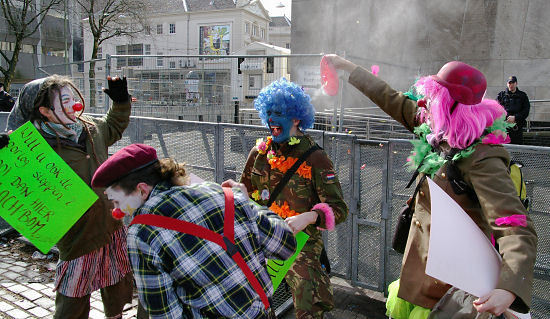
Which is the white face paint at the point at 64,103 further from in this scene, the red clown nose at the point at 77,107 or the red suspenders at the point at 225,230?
the red suspenders at the point at 225,230

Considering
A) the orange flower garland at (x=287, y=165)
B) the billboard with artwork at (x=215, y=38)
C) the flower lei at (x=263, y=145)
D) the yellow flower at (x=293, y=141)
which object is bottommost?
the orange flower garland at (x=287, y=165)

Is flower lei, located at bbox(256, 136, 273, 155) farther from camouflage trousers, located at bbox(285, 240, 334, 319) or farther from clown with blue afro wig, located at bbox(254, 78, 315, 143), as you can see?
camouflage trousers, located at bbox(285, 240, 334, 319)

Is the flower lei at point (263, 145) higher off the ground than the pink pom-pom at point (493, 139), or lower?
lower

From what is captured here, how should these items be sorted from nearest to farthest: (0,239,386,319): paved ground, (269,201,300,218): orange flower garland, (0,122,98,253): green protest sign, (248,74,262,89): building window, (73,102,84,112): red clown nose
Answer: (0,122,98,253): green protest sign
(269,201,300,218): orange flower garland
(73,102,84,112): red clown nose
(0,239,386,319): paved ground
(248,74,262,89): building window

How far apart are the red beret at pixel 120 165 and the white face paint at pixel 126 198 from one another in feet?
0.14

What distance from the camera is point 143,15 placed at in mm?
27641

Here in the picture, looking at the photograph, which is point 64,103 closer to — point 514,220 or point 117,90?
point 117,90

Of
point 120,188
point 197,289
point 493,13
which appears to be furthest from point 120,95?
point 493,13

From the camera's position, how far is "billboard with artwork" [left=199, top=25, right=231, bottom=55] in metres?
53.8

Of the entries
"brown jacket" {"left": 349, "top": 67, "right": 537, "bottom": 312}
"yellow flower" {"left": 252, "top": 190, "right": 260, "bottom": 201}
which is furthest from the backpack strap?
"brown jacket" {"left": 349, "top": 67, "right": 537, "bottom": 312}

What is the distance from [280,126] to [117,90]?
1346 mm

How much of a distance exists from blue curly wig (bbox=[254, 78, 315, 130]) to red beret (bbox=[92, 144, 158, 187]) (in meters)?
1.31

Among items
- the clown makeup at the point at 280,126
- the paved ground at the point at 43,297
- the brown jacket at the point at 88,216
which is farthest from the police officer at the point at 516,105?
the brown jacket at the point at 88,216

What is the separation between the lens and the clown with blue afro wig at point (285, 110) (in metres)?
2.94
